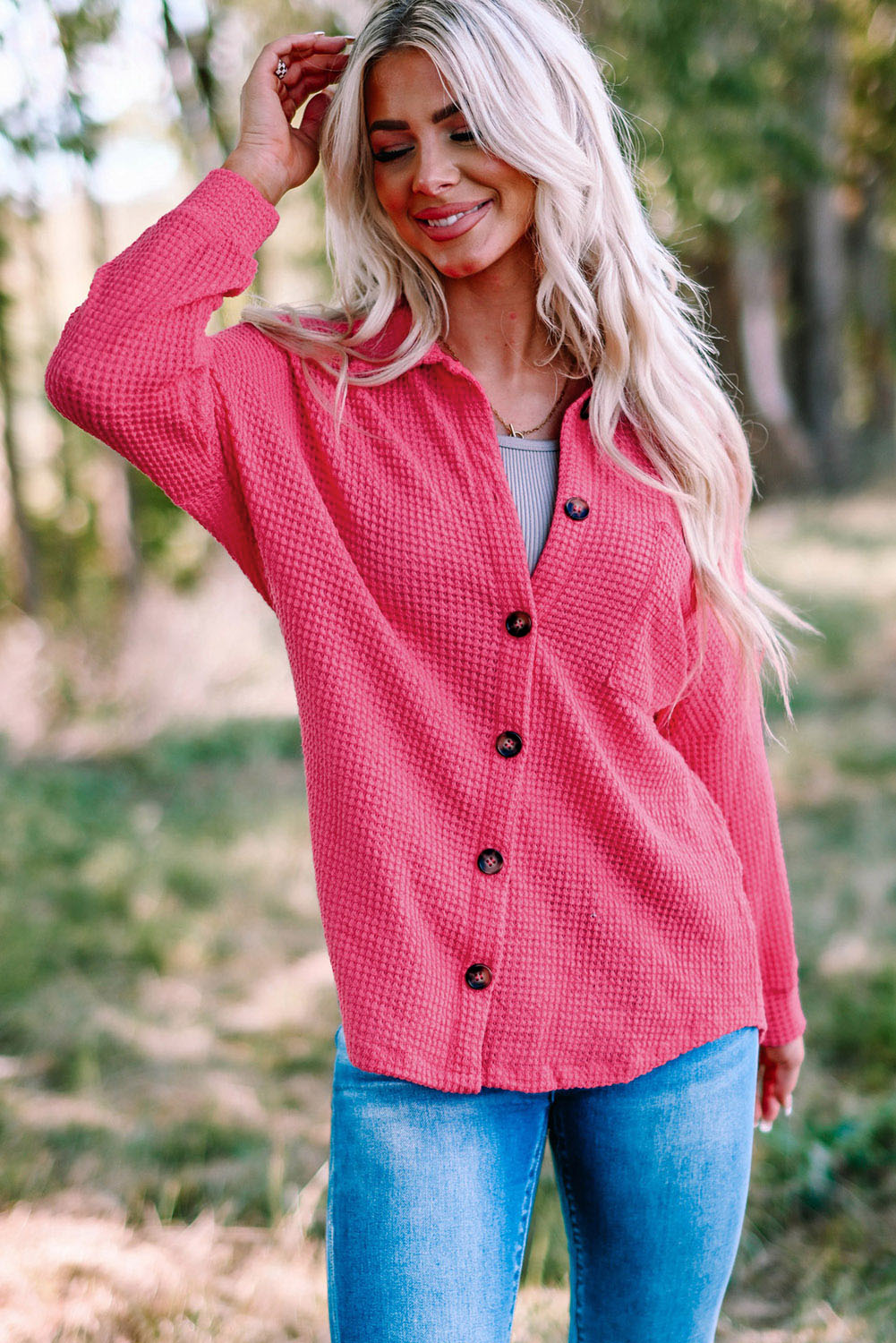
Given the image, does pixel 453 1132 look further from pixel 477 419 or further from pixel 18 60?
pixel 18 60

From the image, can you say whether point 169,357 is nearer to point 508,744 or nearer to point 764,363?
point 508,744

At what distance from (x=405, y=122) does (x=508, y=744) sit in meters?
0.88

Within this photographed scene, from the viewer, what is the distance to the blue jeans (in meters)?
1.46

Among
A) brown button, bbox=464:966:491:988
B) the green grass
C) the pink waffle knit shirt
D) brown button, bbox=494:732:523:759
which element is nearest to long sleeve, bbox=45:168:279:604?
the pink waffle knit shirt

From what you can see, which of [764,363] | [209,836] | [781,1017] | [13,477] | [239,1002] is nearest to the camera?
[781,1017]

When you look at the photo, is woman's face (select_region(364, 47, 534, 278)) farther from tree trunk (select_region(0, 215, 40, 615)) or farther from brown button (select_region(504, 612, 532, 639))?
tree trunk (select_region(0, 215, 40, 615))

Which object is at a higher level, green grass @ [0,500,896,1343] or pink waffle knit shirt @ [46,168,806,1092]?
pink waffle knit shirt @ [46,168,806,1092]

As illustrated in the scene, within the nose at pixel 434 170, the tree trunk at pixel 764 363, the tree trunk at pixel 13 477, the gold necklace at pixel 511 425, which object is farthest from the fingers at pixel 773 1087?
the tree trunk at pixel 764 363

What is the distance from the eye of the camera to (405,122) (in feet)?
5.58

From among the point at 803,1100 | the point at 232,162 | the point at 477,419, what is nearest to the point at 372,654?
the point at 477,419

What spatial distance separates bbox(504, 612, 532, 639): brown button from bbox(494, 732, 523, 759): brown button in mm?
125

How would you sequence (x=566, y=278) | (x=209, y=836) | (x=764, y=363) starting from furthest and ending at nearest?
(x=764, y=363) < (x=209, y=836) < (x=566, y=278)

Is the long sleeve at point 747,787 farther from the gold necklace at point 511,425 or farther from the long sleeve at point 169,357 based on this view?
the long sleeve at point 169,357

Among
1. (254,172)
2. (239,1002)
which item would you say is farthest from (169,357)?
(239,1002)
